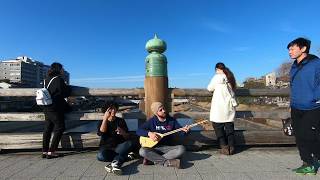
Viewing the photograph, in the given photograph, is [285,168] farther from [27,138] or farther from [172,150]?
[27,138]

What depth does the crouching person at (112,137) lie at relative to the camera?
543cm

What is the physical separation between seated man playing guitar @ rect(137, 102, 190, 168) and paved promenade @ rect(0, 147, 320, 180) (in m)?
0.15

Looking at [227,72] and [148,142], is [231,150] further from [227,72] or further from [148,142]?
[148,142]

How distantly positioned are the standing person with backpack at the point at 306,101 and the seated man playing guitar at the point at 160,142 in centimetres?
162

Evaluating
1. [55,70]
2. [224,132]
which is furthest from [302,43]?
[55,70]

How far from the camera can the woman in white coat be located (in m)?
6.02

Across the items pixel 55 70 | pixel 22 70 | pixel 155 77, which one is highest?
pixel 22 70

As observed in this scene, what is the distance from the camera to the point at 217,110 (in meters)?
6.05

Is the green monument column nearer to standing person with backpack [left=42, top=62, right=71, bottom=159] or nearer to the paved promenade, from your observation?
the paved promenade

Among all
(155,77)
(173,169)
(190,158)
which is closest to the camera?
(173,169)

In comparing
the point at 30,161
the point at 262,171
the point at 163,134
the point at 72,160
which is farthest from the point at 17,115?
the point at 262,171

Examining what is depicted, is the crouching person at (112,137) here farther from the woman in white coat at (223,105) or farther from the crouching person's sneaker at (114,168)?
the woman in white coat at (223,105)

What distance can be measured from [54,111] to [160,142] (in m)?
1.92

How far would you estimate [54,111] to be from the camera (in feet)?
19.8
